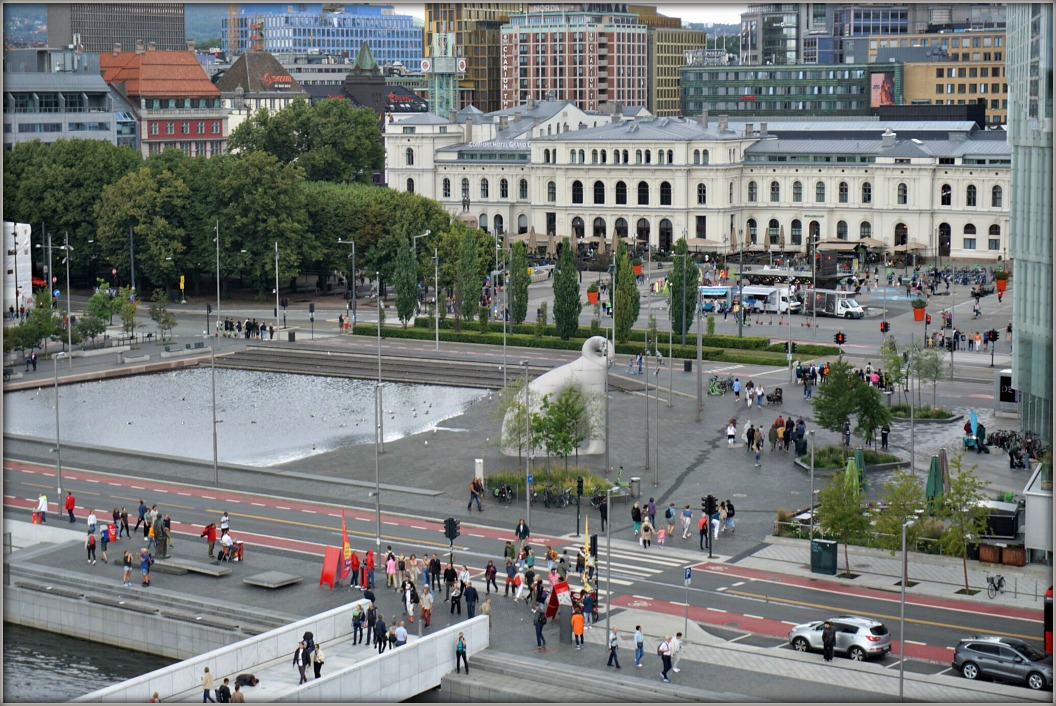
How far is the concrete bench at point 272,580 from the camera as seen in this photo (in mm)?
57094

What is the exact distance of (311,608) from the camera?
5500cm

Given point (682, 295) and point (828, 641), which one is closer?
point (828, 641)

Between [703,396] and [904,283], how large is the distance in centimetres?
4915

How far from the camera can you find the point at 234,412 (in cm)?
9144

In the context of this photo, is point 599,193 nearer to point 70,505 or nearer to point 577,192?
point 577,192

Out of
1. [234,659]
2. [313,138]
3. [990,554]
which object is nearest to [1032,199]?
[990,554]

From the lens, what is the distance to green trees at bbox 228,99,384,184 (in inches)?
6260

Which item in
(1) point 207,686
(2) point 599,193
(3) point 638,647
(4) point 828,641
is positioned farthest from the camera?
(2) point 599,193

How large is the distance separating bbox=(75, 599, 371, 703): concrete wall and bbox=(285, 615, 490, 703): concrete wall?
312cm

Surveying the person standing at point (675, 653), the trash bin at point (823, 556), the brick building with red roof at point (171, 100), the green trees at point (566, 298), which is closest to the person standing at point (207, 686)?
the person standing at point (675, 653)

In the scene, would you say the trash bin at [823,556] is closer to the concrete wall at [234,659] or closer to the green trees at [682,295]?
the concrete wall at [234,659]

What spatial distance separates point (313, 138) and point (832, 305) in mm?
59771

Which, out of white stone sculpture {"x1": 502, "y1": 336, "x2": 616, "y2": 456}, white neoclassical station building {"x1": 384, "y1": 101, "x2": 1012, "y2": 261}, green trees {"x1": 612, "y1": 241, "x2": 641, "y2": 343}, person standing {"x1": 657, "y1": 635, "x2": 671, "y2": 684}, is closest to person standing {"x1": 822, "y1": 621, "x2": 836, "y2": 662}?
person standing {"x1": 657, "y1": 635, "x2": 671, "y2": 684}

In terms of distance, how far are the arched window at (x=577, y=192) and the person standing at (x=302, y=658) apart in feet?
388
